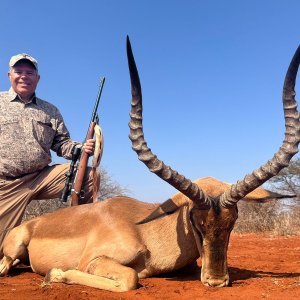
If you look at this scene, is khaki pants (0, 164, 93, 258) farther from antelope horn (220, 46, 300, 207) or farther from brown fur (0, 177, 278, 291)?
antelope horn (220, 46, 300, 207)

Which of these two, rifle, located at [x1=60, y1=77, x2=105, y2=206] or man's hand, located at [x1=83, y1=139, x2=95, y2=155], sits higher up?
man's hand, located at [x1=83, y1=139, x2=95, y2=155]

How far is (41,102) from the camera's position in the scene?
7.74m

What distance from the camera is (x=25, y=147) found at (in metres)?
7.12

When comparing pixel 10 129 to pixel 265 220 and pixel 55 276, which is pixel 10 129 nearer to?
pixel 55 276

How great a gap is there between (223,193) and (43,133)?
357 cm

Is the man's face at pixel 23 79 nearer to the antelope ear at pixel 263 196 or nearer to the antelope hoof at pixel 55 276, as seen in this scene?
the antelope hoof at pixel 55 276

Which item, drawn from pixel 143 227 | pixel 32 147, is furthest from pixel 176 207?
pixel 32 147

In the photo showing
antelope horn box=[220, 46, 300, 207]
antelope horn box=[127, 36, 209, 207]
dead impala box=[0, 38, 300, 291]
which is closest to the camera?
antelope horn box=[127, 36, 209, 207]

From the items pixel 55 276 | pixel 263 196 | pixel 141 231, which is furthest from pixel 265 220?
pixel 55 276

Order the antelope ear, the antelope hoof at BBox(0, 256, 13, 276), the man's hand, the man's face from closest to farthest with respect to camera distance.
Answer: the antelope ear → the antelope hoof at BBox(0, 256, 13, 276) → the man's hand → the man's face

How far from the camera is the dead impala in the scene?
4.69 m

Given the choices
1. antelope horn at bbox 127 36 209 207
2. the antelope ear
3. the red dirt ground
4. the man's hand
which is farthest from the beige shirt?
the antelope ear

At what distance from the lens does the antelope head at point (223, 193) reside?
15.2 feet

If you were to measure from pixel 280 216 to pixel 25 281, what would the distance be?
1217 centimetres
